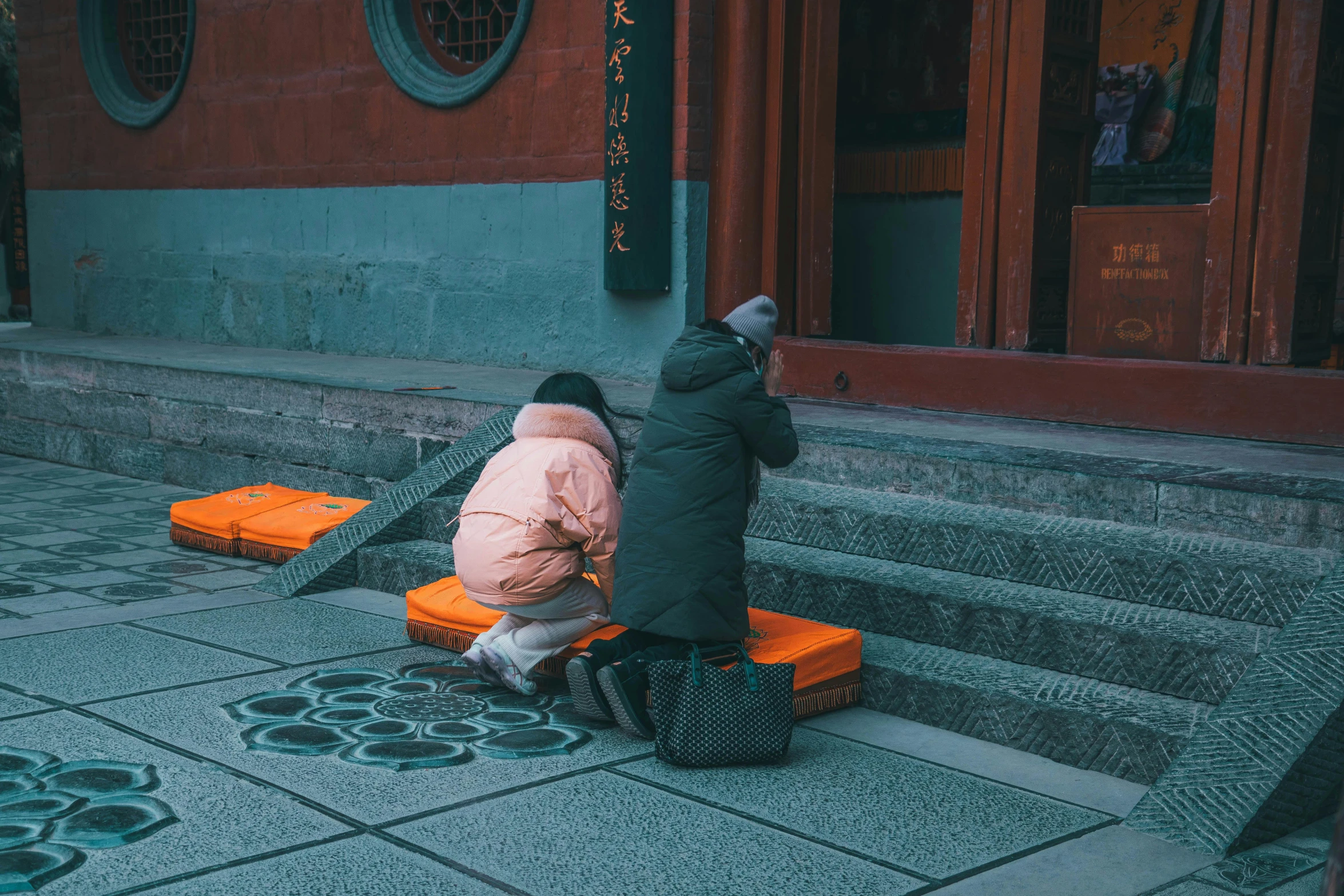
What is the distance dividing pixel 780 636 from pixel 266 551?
10.3 ft

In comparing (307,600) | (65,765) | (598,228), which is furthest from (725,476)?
(598,228)

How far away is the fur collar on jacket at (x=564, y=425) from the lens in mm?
4363

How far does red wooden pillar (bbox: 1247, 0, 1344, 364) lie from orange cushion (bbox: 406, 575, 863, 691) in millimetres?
2964

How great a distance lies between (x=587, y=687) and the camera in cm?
399

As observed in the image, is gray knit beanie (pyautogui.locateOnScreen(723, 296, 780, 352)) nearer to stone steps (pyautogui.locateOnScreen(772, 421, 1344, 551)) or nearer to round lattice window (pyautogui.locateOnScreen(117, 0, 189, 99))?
stone steps (pyautogui.locateOnScreen(772, 421, 1344, 551))

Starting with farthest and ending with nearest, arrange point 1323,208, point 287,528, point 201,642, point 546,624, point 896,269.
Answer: point 896,269, point 287,528, point 1323,208, point 201,642, point 546,624

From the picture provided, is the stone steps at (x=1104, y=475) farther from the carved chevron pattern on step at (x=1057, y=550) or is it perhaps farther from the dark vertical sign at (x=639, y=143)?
the dark vertical sign at (x=639, y=143)

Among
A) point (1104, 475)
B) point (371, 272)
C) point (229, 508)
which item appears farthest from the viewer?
point (371, 272)

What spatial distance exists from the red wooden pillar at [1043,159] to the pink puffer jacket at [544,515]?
3459 mm

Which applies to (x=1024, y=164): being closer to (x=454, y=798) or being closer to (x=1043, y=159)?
(x=1043, y=159)

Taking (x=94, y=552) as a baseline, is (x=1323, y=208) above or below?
above

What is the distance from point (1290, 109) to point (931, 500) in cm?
256

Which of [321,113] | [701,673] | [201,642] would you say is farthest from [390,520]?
[321,113]

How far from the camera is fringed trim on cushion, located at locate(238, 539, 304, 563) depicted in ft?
21.0
